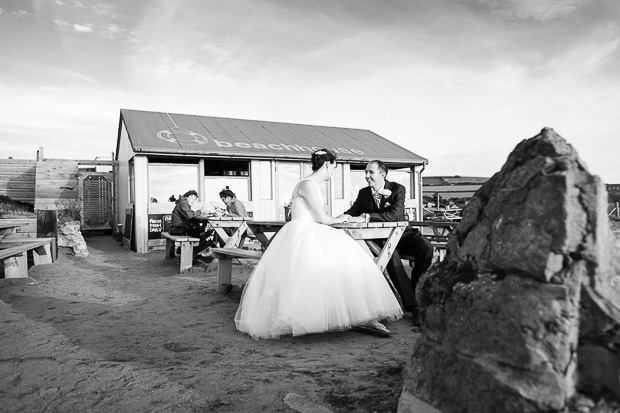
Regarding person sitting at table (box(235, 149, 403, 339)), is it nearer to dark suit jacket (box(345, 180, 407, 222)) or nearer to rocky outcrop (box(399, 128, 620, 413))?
dark suit jacket (box(345, 180, 407, 222))

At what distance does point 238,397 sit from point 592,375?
1.78 metres

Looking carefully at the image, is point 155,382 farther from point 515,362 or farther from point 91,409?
point 515,362

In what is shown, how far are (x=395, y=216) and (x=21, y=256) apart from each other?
5.61 meters

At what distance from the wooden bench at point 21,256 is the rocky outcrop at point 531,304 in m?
6.01

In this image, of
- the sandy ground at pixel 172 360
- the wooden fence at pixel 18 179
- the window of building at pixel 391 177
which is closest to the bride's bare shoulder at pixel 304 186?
the sandy ground at pixel 172 360

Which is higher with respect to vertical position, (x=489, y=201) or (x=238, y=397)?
(x=489, y=201)

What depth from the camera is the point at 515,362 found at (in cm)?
151

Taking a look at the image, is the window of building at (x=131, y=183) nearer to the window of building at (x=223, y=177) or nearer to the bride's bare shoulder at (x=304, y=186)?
the window of building at (x=223, y=177)

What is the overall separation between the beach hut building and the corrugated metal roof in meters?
0.03

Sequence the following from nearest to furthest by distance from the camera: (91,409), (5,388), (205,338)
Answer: (91,409)
(5,388)
(205,338)

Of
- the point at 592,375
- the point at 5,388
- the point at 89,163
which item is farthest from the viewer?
the point at 89,163

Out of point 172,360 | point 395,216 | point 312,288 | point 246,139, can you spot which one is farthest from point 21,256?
point 246,139

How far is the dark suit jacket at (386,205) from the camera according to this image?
5.23 m

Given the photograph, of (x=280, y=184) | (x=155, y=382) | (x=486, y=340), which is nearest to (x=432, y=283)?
(x=486, y=340)
